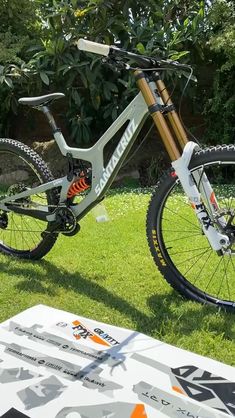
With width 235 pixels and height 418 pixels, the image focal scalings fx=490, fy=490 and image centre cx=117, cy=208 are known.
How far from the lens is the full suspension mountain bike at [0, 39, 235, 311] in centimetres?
250

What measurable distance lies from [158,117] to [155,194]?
41cm

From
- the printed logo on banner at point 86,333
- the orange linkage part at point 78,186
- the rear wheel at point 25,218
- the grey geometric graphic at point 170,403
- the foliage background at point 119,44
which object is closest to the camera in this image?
the grey geometric graphic at point 170,403

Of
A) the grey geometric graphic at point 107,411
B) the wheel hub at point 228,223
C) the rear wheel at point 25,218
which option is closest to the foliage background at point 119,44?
the rear wheel at point 25,218

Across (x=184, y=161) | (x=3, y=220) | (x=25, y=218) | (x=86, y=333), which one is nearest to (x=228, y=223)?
(x=184, y=161)

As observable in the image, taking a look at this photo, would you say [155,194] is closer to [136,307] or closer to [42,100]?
[136,307]

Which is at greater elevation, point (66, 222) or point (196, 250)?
point (66, 222)

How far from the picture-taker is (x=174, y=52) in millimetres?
6363

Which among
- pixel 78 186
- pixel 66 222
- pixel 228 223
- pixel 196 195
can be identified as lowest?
pixel 228 223

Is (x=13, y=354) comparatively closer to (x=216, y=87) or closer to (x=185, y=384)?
(x=185, y=384)

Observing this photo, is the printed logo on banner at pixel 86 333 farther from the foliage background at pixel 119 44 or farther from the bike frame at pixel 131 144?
the foliage background at pixel 119 44

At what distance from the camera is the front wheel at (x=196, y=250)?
247cm

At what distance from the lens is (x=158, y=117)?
2525 millimetres

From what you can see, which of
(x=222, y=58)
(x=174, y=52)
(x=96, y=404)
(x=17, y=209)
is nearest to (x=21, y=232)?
(x=17, y=209)

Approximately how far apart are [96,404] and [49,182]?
1597 mm
